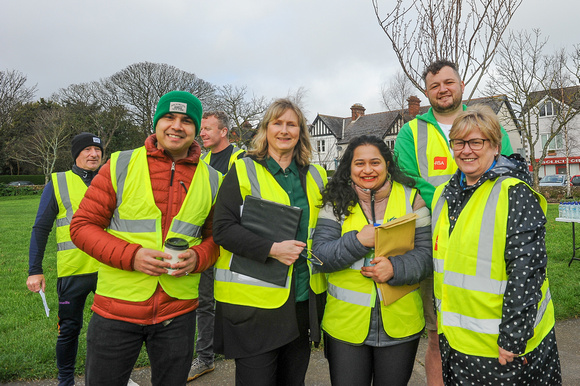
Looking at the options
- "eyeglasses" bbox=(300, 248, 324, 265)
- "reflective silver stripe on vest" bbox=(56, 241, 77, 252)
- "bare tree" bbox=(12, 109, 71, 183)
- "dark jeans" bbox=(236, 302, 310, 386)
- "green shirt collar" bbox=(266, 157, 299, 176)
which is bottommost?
"dark jeans" bbox=(236, 302, 310, 386)

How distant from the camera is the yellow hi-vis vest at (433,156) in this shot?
2771 millimetres

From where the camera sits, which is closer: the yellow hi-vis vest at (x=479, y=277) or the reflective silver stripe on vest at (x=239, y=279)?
the yellow hi-vis vest at (x=479, y=277)

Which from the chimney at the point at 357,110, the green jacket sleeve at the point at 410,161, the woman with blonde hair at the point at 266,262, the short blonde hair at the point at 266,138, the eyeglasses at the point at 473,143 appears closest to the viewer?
the eyeglasses at the point at 473,143

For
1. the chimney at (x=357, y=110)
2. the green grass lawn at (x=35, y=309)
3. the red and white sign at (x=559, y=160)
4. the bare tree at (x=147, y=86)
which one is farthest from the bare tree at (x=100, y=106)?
the red and white sign at (x=559, y=160)

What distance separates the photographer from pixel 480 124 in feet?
6.91

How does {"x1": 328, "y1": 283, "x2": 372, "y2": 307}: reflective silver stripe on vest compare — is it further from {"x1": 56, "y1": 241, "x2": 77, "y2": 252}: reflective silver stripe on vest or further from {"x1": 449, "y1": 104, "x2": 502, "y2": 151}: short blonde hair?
{"x1": 56, "y1": 241, "x2": 77, "y2": 252}: reflective silver stripe on vest

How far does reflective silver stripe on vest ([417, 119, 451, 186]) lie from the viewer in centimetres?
277

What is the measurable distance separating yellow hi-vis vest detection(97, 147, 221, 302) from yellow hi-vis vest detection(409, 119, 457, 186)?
170cm

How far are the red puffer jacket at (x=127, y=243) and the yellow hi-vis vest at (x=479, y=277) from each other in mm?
1413

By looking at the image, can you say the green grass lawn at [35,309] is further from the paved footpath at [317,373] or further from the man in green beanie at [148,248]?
the man in green beanie at [148,248]

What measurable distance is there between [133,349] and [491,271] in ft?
6.58

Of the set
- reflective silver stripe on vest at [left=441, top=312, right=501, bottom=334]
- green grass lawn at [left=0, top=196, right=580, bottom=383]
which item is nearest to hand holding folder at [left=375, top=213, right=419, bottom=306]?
reflective silver stripe on vest at [left=441, top=312, right=501, bottom=334]

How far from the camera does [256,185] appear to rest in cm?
237

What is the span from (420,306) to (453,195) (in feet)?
2.45
